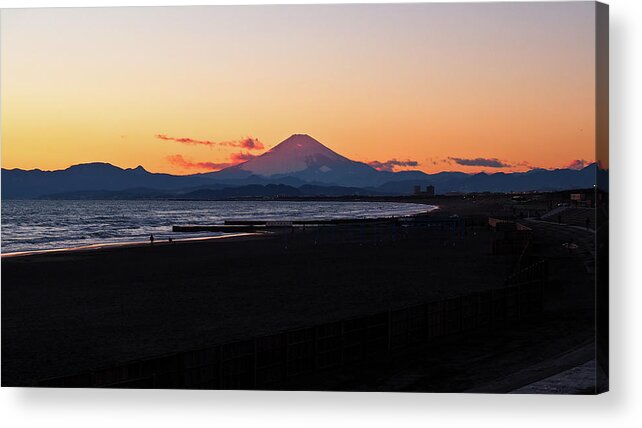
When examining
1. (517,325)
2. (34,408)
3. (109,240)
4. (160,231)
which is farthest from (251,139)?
(160,231)

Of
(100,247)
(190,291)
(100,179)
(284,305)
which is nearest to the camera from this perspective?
(100,179)

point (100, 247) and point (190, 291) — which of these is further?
point (100, 247)

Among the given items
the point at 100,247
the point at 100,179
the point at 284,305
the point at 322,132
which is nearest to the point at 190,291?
the point at 284,305

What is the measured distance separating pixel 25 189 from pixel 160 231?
3688 cm

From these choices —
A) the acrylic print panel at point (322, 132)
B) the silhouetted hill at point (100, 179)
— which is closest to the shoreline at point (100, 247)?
the silhouetted hill at point (100, 179)

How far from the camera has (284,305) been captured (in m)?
20.4

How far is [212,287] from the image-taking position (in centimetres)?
2466

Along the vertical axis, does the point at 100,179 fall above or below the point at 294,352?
above

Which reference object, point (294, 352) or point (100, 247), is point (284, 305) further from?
point (100, 247)

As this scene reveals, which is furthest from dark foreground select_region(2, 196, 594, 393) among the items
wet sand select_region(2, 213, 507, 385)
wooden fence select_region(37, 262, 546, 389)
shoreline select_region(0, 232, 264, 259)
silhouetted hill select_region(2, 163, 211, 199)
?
silhouetted hill select_region(2, 163, 211, 199)

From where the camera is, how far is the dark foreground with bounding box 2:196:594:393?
12.8 meters

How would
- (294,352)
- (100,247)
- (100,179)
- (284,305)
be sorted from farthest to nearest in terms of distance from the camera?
(100,247) < (284,305) < (100,179) < (294,352)

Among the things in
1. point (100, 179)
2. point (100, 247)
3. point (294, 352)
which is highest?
point (100, 179)

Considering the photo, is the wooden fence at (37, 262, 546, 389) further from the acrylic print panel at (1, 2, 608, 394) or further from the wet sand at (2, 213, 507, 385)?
the wet sand at (2, 213, 507, 385)
